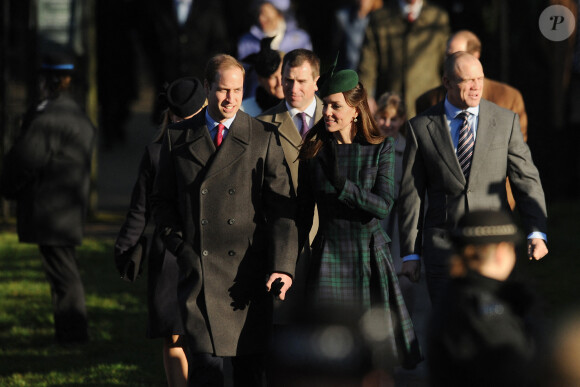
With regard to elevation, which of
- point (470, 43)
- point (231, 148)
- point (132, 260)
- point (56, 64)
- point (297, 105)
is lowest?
point (132, 260)

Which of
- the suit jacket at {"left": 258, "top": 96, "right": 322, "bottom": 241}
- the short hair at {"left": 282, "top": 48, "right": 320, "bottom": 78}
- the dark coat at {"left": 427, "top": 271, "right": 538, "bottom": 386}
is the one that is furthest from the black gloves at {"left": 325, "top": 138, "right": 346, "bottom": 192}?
the dark coat at {"left": 427, "top": 271, "right": 538, "bottom": 386}

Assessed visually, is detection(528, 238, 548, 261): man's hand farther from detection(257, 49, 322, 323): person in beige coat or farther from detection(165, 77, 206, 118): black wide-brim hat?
detection(165, 77, 206, 118): black wide-brim hat

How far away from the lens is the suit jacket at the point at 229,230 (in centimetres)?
609

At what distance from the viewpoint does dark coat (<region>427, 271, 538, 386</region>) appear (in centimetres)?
386

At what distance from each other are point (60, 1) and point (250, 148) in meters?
9.23

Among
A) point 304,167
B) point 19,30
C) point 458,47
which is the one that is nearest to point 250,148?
point 304,167

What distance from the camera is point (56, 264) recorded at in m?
9.20

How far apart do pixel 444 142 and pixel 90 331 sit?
403 centimetres

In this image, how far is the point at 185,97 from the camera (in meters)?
6.91

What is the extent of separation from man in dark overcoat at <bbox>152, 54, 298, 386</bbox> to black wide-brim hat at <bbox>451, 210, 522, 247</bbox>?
6.79 feet

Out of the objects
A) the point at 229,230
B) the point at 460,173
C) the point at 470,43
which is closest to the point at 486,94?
the point at 470,43

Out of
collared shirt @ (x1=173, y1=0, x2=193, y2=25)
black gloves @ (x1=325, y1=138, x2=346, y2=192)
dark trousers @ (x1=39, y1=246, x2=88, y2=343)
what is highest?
collared shirt @ (x1=173, y1=0, x2=193, y2=25)

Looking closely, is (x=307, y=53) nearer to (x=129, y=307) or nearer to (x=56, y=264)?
(x=56, y=264)

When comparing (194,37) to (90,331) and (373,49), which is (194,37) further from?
(90,331)
